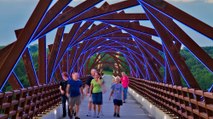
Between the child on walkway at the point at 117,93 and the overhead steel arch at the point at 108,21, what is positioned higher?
the overhead steel arch at the point at 108,21

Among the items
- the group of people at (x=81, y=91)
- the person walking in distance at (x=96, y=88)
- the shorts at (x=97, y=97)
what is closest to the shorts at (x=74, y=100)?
the group of people at (x=81, y=91)

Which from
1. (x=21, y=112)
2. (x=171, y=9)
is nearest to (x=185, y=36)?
(x=171, y=9)

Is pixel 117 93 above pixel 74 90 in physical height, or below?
below

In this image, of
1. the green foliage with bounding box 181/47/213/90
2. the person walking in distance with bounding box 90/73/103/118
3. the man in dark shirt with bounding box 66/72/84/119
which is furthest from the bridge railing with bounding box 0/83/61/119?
the green foliage with bounding box 181/47/213/90

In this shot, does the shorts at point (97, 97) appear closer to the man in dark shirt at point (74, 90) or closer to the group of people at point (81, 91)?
the group of people at point (81, 91)

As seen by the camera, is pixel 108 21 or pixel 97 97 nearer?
pixel 97 97

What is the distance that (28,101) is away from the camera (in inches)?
522

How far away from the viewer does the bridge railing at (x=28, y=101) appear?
9768 mm

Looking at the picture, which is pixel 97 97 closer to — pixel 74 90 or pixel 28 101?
pixel 74 90

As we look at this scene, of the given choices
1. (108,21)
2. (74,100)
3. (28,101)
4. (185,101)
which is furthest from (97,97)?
(108,21)

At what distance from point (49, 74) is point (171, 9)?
8.07 m

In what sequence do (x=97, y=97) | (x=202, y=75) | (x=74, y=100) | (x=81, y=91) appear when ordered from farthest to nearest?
(x=202, y=75)
(x=97, y=97)
(x=81, y=91)
(x=74, y=100)

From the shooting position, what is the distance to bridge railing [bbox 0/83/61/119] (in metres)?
9.77

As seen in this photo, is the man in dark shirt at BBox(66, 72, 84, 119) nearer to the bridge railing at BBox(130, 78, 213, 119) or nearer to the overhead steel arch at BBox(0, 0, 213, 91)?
the overhead steel arch at BBox(0, 0, 213, 91)
